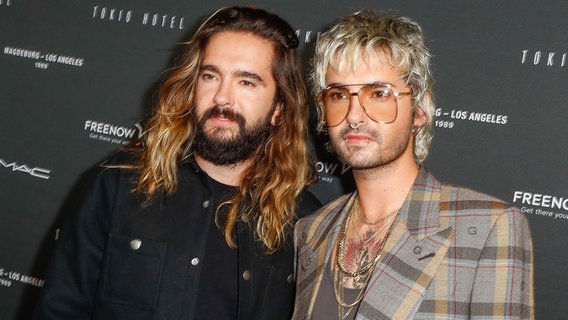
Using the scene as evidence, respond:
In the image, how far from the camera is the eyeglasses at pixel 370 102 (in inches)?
87.7

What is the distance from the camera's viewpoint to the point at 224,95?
8.03ft

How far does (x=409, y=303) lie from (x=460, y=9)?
1.33 m

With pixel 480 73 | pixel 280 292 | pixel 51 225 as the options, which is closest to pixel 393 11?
pixel 480 73

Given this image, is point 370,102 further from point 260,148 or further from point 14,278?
point 14,278

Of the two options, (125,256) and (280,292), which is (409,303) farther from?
(125,256)

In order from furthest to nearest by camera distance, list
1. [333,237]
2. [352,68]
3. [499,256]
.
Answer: [333,237], [352,68], [499,256]

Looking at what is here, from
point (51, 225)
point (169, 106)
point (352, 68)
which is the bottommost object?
point (51, 225)

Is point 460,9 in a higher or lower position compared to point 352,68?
higher

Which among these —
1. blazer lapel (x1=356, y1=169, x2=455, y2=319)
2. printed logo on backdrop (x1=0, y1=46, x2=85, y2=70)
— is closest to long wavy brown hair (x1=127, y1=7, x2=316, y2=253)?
blazer lapel (x1=356, y1=169, x2=455, y2=319)

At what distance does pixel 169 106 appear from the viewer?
265 centimetres

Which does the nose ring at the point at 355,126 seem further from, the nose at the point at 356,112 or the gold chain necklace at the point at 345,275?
the gold chain necklace at the point at 345,275

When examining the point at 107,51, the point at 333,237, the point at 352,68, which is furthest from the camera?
the point at 107,51

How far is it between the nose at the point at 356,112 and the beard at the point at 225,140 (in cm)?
43

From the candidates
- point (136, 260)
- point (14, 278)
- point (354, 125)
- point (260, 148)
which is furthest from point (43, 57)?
point (354, 125)
